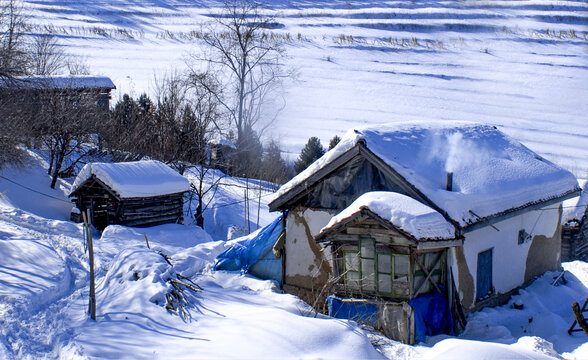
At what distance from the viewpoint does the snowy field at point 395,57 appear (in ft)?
120

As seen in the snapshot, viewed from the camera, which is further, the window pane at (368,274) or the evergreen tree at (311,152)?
the evergreen tree at (311,152)

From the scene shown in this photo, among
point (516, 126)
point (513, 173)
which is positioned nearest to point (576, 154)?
point (516, 126)

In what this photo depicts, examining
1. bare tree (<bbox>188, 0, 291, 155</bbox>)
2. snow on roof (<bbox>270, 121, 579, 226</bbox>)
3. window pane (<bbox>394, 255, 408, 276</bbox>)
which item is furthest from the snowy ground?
bare tree (<bbox>188, 0, 291, 155</bbox>)

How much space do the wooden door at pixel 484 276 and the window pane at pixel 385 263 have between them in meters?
2.61

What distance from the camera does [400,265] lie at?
12.1 metres

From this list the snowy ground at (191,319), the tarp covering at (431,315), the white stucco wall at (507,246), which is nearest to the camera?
the snowy ground at (191,319)

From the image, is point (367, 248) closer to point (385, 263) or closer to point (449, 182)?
point (385, 263)

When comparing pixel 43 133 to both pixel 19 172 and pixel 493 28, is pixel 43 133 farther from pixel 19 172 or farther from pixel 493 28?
pixel 493 28

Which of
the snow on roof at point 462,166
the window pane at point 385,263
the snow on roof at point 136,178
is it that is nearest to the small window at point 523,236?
the snow on roof at point 462,166

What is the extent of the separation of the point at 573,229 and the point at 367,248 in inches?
526

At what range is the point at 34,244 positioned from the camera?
15469mm

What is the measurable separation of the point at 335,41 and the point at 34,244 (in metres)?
41.0

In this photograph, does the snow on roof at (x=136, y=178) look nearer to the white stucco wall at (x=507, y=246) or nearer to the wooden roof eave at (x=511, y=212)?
the white stucco wall at (x=507, y=246)

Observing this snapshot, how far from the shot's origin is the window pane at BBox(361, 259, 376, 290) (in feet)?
40.5
